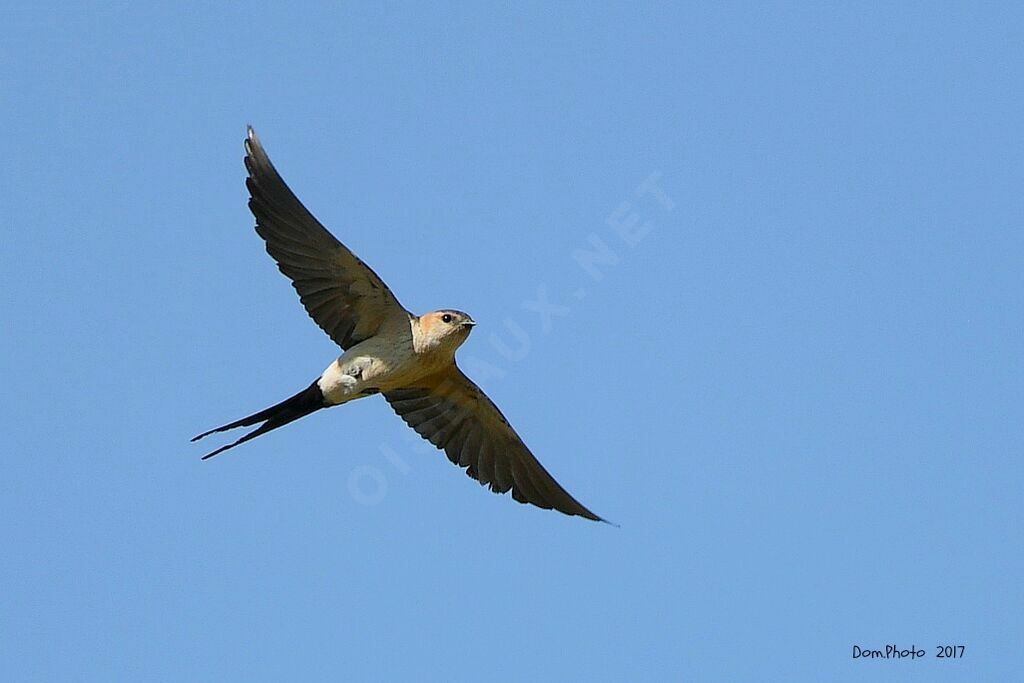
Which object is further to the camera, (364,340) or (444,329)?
(364,340)

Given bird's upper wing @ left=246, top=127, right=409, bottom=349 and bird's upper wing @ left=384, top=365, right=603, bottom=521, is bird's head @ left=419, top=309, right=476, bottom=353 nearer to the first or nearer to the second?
bird's upper wing @ left=246, top=127, right=409, bottom=349

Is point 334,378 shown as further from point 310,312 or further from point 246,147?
point 246,147

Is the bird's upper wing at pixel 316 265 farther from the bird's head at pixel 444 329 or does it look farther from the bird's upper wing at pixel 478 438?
the bird's upper wing at pixel 478 438

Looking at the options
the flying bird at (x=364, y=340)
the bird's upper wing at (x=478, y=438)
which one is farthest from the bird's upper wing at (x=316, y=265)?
the bird's upper wing at (x=478, y=438)

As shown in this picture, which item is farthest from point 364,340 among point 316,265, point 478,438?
point 478,438

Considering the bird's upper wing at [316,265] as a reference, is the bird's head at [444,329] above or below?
below

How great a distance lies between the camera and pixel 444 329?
1279 centimetres

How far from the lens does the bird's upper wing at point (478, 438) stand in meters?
13.9

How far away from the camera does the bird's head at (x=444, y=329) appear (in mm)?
12742

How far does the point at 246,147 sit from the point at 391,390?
2502mm

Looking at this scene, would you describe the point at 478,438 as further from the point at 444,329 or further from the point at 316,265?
the point at 316,265

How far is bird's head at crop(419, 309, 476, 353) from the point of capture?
12.7 meters

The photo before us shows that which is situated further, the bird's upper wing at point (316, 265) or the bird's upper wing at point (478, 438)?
the bird's upper wing at point (478, 438)

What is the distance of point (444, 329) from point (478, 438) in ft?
5.49
